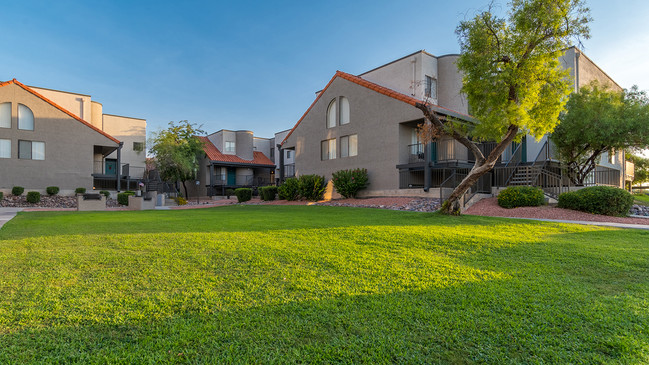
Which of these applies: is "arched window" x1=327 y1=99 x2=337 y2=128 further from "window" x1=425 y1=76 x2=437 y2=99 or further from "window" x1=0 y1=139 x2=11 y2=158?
"window" x1=0 y1=139 x2=11 y2=158

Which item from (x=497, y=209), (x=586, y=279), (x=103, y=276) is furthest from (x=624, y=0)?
(x=103, y=276)

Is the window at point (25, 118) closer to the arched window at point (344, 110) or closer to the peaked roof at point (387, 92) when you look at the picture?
the peaked roof at point (387, 92)

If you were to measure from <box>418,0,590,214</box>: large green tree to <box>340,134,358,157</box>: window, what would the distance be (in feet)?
33.2

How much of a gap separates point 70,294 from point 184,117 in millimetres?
32053

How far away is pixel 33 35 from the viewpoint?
17172 millimetres

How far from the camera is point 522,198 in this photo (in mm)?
11891

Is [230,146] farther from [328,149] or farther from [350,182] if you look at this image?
[350,182]

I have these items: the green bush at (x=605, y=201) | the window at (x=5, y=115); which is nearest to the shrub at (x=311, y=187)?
the green bush at (x=605, y=201)

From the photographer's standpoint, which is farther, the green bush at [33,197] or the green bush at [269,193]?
the green bush at [269,193]

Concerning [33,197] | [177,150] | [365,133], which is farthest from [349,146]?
[33,197]

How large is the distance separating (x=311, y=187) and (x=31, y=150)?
18.7m

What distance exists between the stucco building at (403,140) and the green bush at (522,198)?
2.44m

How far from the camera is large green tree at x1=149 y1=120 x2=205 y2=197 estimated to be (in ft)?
92.8

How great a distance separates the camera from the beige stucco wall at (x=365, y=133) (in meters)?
17.5
